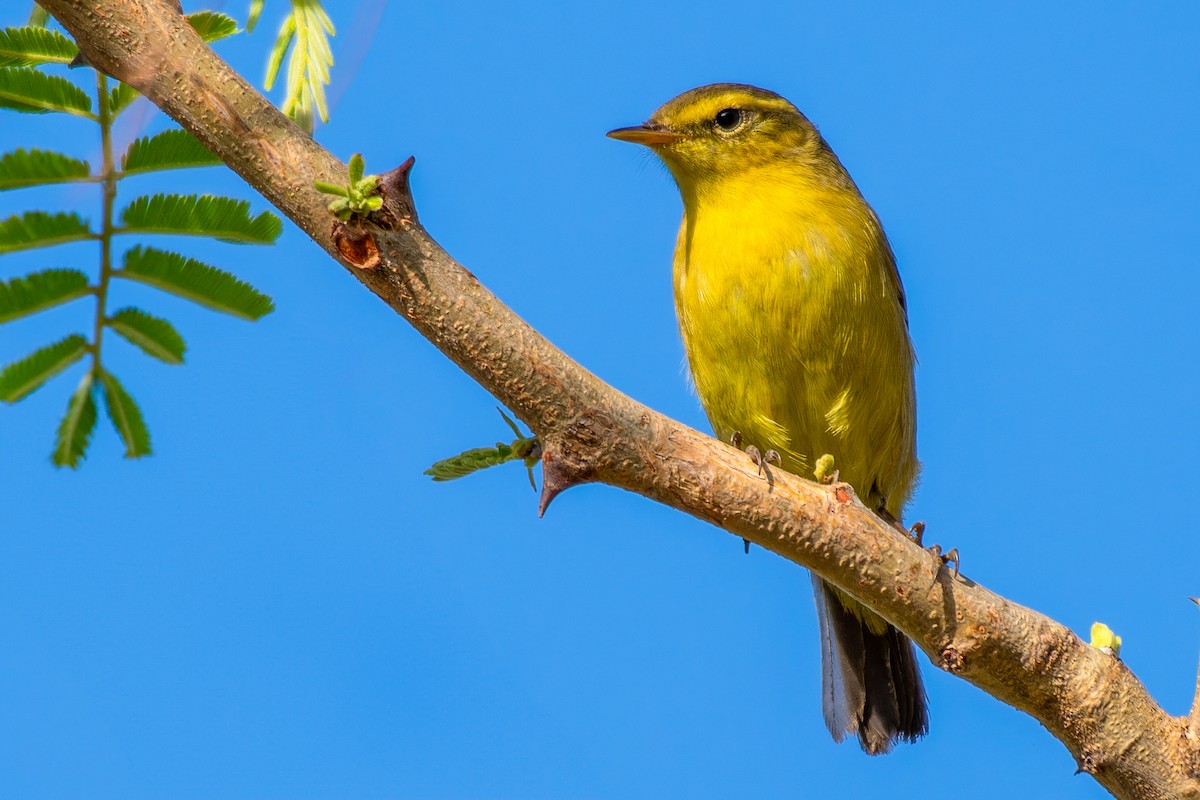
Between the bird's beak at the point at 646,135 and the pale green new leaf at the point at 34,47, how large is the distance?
253 centimetres

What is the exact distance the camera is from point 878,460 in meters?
5.42

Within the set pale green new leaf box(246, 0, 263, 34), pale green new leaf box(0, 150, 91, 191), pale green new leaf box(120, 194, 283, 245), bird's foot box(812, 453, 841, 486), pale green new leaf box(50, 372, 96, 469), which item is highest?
bird's foot box(812, 453, 841, 486)

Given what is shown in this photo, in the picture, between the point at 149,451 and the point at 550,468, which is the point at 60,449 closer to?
the point at 149,451

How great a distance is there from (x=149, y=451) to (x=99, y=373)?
0.28 metres

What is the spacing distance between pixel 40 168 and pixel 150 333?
59 centimetres

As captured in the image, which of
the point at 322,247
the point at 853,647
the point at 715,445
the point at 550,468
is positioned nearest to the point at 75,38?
the point at 322,247

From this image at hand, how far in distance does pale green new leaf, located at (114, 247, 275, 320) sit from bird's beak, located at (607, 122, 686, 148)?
221 centimetres

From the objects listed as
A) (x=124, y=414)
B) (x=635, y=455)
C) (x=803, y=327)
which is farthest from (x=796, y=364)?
(x=124, y=414)

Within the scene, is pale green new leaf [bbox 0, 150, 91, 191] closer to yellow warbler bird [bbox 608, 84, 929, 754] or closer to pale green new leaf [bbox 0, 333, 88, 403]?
pale green new leaf [bbox 0, 333, 88, 403]

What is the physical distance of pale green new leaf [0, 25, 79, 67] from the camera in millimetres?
3375

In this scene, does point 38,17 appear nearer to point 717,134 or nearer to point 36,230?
point 36,230

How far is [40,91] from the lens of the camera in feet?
11.4

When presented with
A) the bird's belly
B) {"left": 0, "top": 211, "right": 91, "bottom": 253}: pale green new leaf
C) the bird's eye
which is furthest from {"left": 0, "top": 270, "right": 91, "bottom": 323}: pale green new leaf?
the bird's eye

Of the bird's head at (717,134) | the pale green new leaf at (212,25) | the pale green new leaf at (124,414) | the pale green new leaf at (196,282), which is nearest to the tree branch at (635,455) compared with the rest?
the pale green new leaf at (212,25)
